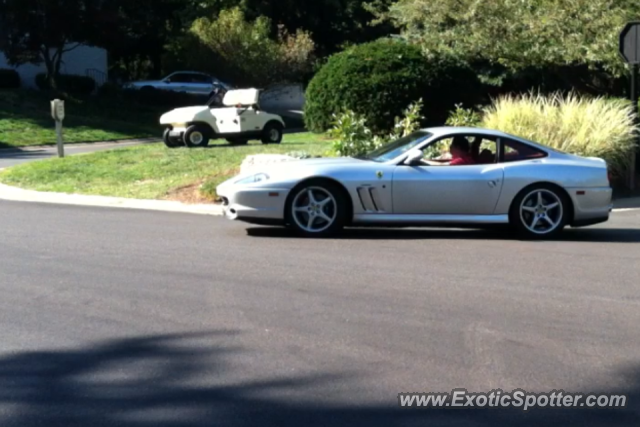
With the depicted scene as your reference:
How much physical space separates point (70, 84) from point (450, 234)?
33.3m

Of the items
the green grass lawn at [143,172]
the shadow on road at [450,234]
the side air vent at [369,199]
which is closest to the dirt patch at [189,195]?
the green grass lawn at [143,172]

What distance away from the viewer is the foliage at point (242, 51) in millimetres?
42500

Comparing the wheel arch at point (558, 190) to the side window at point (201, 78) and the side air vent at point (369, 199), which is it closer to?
the side air vent at point (369, 199)

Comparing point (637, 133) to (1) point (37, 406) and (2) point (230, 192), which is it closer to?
(2) point (230, 192)

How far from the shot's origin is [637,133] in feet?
56.6

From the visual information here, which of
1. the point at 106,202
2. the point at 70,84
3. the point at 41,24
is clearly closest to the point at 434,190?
the point at 106,202

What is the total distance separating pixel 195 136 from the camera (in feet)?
73.6

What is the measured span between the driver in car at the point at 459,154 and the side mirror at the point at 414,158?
0.87 feet

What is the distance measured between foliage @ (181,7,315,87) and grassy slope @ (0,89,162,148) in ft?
11.5

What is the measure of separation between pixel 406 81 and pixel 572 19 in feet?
11.5

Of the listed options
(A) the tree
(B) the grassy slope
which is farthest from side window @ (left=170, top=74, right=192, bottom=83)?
(A) the tree

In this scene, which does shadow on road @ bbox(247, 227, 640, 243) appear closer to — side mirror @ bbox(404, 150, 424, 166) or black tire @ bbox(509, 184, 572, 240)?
black tire @ bbox(509, 184, 572, 240)

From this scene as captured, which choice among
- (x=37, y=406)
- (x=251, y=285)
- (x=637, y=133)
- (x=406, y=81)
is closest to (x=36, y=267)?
(x=251, y=285)

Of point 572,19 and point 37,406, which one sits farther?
point 572,19
